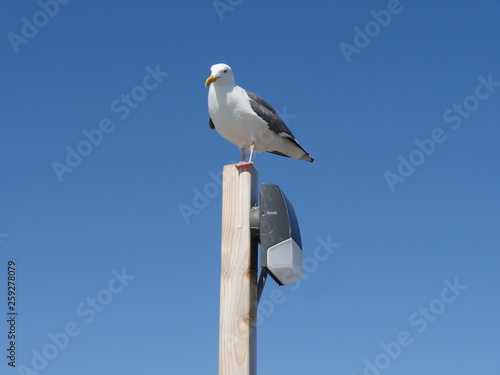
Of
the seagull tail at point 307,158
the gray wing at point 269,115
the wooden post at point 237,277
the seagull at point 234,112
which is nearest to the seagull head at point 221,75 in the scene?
the seagull at point 234,112

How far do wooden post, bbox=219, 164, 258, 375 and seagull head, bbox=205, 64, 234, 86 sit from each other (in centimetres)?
166

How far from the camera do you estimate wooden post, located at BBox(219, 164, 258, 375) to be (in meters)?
2.48

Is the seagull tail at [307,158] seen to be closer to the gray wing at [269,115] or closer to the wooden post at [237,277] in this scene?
the gray wing at [269,115]

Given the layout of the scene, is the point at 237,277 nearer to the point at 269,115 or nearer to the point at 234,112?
the point at 234,112

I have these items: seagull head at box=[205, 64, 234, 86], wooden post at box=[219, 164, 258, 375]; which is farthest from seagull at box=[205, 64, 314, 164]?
wooden post at box=[219, 164, 258, 375]

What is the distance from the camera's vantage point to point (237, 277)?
2.59 m

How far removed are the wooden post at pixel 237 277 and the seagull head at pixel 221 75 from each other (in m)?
1.66

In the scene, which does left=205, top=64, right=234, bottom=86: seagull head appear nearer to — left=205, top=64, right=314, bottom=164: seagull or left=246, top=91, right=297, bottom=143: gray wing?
left=205, top=64, right=314, bottom=164: seagull

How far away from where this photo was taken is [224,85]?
14.4 feet

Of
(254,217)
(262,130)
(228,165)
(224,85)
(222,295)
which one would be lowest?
(222,295)

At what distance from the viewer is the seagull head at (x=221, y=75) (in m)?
4.31

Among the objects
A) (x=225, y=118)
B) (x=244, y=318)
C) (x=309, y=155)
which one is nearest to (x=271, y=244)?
(x=244, y=318)

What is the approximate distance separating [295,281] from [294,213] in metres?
0.33

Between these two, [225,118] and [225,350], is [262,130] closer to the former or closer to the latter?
[225,118]
